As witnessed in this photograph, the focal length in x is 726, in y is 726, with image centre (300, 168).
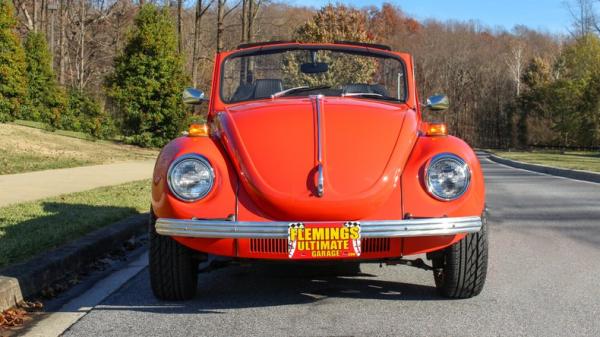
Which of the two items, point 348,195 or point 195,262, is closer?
point 348,195

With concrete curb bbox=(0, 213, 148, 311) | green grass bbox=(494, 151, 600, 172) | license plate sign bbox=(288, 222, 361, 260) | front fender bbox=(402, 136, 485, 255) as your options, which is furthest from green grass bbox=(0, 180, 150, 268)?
green grass bbox=(494, 151, 600, 172)

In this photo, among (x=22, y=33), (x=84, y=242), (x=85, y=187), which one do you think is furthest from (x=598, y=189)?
(x=22, y=33)

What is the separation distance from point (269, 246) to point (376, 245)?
25.0 inches

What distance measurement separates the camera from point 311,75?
19.7 feet

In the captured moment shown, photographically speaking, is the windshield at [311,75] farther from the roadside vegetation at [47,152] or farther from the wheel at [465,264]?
the roadside vegetation at [47,152]

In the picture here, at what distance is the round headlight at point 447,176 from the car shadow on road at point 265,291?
860 millimetres

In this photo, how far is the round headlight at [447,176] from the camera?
14.5ft

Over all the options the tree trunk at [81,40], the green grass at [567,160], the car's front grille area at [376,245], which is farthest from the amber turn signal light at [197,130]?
the tree trunk at [81,40]

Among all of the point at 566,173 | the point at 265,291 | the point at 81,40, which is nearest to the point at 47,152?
the point at 566,173

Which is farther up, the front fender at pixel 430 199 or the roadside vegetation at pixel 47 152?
the front fender at pixel 430 199

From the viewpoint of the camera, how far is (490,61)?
8638 cm

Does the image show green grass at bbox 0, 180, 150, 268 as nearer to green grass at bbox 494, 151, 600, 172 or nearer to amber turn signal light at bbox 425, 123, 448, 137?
amber turn signal light at bbox 425, 123, 448, 137

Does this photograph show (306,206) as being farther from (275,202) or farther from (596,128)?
(596,128)

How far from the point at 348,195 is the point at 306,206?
0.26m
